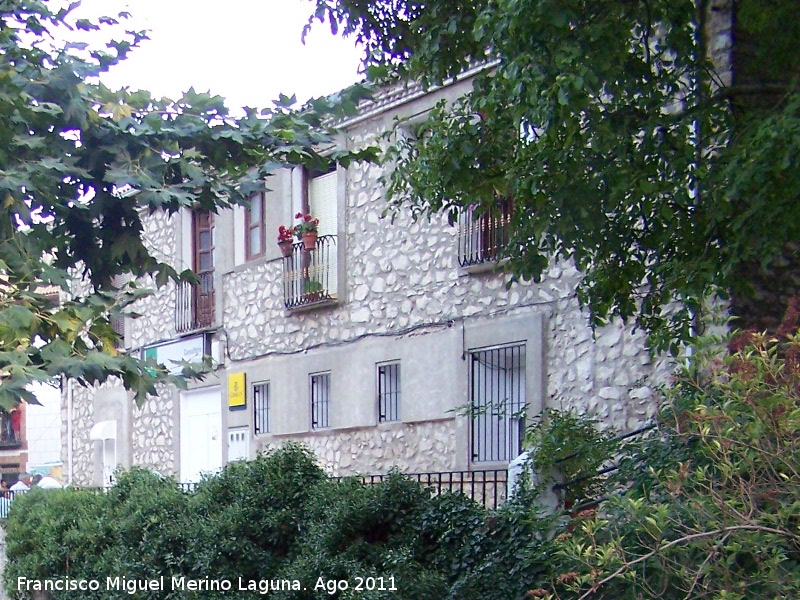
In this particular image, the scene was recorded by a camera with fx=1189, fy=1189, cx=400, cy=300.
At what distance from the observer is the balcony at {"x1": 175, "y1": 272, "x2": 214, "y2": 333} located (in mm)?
19266

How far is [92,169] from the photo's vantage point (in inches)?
345

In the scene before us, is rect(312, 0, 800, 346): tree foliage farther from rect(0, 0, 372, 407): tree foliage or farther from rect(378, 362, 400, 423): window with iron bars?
rect(378, 362, 400, 423): window with iron bars

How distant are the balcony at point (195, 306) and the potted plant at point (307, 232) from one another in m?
3.22

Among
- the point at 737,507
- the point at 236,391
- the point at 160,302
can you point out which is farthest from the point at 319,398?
the point at 737,507

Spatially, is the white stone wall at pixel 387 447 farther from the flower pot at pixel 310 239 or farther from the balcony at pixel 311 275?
the flower pot at pixel 310 239

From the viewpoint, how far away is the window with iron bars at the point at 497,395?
12971 millimetres

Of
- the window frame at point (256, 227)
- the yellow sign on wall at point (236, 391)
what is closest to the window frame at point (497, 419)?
the window frame at point (256, 227)

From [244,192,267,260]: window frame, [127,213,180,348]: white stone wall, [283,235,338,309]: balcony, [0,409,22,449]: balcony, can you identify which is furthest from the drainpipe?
[0,409,22,449]: balcony

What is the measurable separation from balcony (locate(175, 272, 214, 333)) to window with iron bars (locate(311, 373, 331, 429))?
10.1 ft

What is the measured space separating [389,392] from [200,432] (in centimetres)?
570

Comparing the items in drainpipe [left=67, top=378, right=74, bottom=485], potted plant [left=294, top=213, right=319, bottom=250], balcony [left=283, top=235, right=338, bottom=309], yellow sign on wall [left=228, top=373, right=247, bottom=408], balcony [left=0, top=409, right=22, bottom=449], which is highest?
potted plant [left=294, top=213, right=319, bottom=250]

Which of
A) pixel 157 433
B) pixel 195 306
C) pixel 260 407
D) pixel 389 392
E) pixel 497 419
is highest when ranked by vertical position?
pixel 195 306

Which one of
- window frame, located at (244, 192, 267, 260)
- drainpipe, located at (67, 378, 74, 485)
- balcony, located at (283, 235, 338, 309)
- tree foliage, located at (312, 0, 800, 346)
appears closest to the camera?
tree foliage, located at (312, 0, 800, 346)

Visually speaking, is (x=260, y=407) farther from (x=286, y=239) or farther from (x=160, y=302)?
(x=160, y=302)
